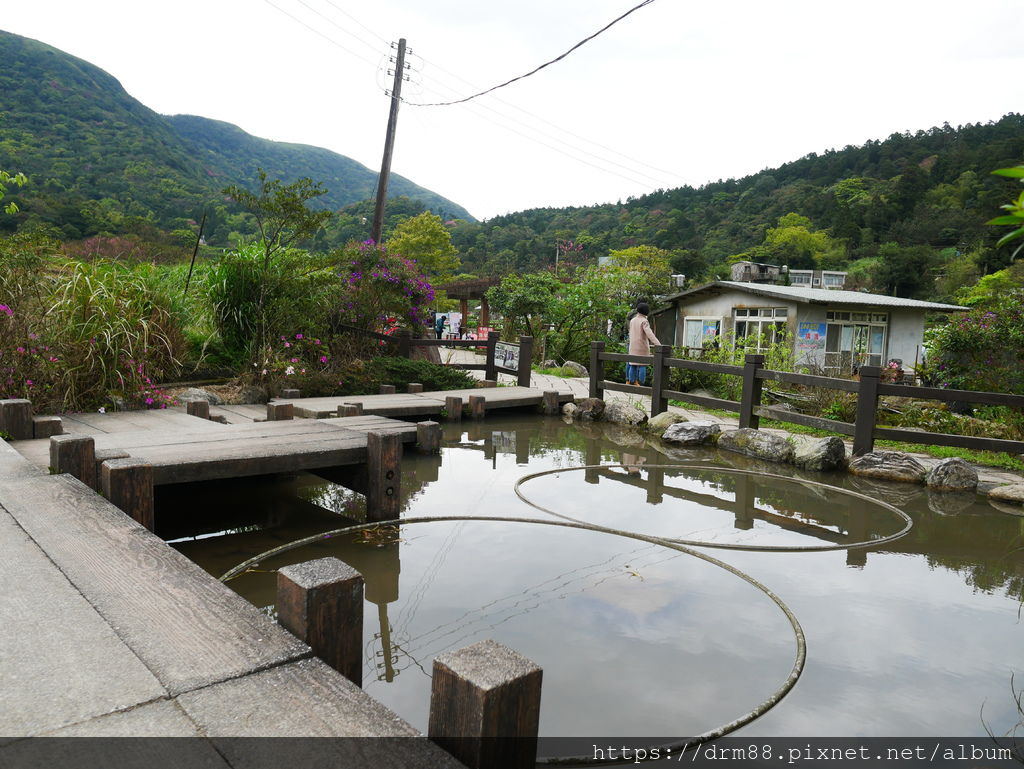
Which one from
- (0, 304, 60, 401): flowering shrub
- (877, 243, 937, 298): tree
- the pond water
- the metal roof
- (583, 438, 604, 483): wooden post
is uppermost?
(877, 243, 937, 298): tree

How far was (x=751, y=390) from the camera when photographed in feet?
23.2

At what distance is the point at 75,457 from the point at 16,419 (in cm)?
148

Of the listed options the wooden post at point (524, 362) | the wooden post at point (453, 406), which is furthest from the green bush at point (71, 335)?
the wooden post at point (524, 362)

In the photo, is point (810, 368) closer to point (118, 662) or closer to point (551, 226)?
point (118, 662)

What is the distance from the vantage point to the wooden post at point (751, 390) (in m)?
7.07

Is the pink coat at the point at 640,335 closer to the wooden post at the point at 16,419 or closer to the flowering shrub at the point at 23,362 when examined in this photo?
the flowering shrub at the point at 23,362

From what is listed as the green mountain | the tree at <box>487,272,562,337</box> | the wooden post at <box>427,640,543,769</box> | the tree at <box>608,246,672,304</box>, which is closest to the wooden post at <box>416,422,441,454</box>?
the wooden post at <box>427,640,543,769</box>

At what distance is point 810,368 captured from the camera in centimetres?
1212

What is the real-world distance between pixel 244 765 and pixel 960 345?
1130 cm

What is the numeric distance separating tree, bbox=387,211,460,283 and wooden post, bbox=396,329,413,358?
3750 cm

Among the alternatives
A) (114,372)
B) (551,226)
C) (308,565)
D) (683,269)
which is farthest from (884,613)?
(551,226)

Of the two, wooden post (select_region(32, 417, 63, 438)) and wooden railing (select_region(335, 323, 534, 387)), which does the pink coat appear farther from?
wooden post (select_region(32, 417, 63, 438))

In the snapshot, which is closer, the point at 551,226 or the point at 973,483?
the point at 973,483

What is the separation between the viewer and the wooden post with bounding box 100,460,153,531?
117 inches
